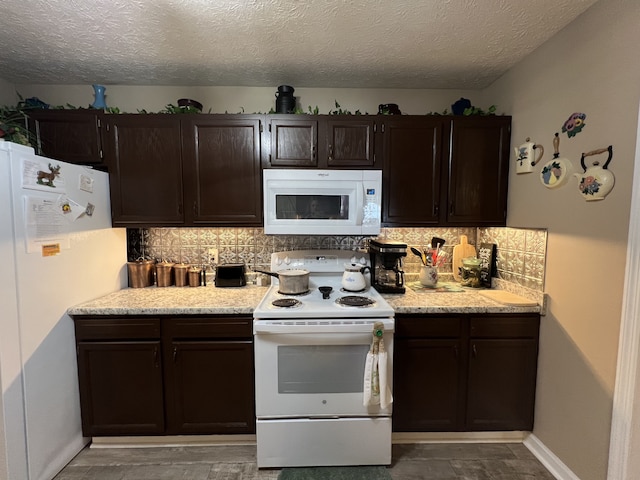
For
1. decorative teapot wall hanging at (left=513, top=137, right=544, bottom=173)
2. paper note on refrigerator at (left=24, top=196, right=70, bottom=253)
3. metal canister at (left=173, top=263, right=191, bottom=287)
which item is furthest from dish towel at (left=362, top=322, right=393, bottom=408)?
paper note on refrigerator at (left=24, top=196, right=70, bottom=253)

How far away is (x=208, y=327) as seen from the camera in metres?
1.87

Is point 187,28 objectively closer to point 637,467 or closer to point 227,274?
point 227,274

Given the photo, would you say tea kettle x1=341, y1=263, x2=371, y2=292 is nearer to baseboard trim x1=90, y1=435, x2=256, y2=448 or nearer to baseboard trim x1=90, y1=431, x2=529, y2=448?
baseboard trim x1=90, y1=431, x2=529, y2=448

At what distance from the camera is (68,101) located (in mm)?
2391

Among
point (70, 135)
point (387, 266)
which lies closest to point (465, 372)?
point (387, 266)

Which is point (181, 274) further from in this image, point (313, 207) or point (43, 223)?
point (313, 207)

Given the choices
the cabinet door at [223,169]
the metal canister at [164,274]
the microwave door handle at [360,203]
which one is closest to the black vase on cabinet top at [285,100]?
the cabinet door at [223,169]

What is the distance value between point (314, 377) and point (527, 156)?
2.03 m

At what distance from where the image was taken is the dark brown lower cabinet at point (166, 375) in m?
1.86

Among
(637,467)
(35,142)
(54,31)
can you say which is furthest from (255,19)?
(637,467)

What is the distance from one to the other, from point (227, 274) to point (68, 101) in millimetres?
1964

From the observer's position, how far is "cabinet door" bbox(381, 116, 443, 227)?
2148mm

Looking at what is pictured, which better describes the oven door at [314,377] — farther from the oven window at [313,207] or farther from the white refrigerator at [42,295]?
the white refrigerator at [42,295]

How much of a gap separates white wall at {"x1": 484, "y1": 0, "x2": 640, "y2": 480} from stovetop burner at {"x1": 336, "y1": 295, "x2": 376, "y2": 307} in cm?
115
